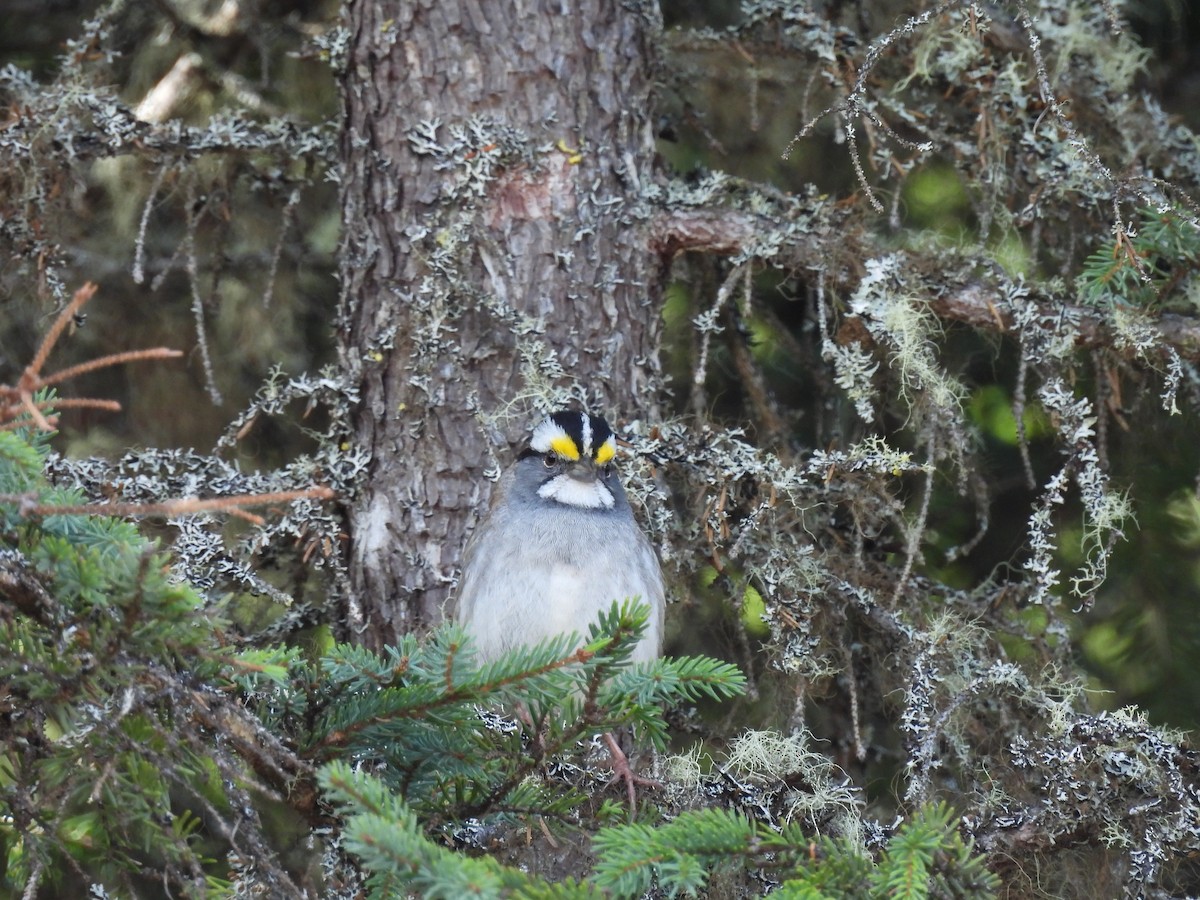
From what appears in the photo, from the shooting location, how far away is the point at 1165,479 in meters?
4.36

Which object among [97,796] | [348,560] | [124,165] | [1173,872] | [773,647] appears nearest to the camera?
[97,796]

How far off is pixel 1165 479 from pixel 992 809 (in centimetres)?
161

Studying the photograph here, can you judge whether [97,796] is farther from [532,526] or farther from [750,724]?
[750,724]

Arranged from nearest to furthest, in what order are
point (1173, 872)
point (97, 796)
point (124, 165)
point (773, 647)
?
point (97, 796) < point (1173, 872) < point (773, 647) < point (124, 165)

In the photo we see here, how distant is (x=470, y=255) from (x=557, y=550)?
3.21ft

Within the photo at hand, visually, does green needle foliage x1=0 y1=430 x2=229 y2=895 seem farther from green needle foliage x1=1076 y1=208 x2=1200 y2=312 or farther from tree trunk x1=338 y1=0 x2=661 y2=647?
green needle foliage x1=1076 y1=208 x2=1200 y2=312

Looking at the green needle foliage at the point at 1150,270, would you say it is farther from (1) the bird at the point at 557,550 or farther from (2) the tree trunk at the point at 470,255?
(1) the bird at the point at 557,550

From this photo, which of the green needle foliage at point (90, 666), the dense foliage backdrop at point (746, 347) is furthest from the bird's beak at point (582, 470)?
the green needle foliage at point (90, 666)

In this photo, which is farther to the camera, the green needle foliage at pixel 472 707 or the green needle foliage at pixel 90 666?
the green needle foliage at pixel 472 707

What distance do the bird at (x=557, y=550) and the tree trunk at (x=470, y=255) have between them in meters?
0.15

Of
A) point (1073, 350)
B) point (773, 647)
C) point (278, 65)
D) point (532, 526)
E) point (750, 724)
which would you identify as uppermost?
point (278, 65)

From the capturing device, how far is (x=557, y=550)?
156 inches

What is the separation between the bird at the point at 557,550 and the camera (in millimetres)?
3840

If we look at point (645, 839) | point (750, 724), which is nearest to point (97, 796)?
point (645, 839)
